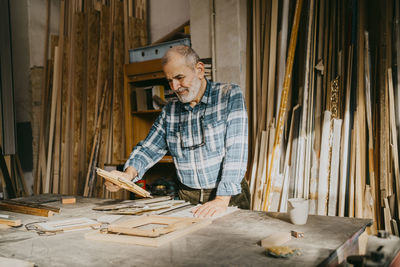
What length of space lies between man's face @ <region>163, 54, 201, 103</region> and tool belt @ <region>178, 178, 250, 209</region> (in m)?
0.58

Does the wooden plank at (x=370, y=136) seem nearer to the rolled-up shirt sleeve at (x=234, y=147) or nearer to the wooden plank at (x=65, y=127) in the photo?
the rolled-up shirt sleeve at (x=234, y=147)

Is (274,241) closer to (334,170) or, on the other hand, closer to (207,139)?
(207,139)

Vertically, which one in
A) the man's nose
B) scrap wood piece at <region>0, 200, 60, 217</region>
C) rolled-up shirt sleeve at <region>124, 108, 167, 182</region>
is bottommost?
scrap wood piece at <region>0, 200, 60, 217</region>

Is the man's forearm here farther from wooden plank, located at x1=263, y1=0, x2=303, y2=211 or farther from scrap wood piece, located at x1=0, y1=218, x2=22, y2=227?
wooden plank, located at x1=263, y1=0, x2=303, y2=211

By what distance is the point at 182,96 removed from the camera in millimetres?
2340

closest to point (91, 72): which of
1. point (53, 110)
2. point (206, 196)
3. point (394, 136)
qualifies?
point (53, 110)

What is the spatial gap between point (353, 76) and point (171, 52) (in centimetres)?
142

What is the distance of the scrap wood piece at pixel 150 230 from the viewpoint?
4.47 feet

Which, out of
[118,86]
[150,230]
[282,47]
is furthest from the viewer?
[118,86]

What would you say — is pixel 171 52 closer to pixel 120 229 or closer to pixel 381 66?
pixel 120 229

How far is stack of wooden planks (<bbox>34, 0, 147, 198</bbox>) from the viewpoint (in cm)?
432

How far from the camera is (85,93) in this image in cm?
465

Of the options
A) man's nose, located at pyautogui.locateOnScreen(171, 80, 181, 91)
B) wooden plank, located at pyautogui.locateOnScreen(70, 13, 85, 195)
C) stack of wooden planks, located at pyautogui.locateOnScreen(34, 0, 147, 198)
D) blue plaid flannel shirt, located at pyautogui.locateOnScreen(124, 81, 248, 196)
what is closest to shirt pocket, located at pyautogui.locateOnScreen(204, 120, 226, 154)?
blue plaid flannel shirt, located at pyautogui.locateOnScreen(124, 81, 248, 196)

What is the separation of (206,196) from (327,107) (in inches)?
47.9
